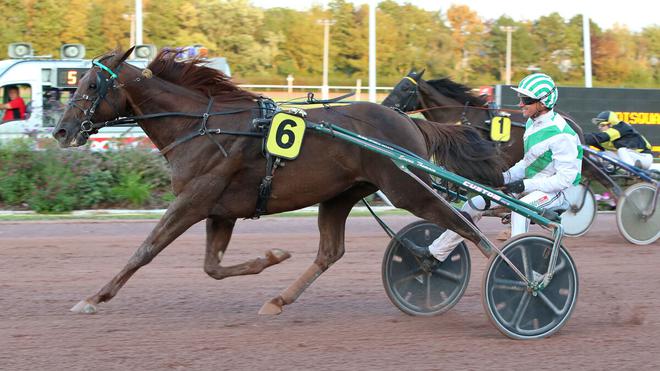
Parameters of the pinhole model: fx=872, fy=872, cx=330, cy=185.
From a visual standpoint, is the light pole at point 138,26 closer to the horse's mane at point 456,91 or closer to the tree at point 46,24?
the horse's mane at point 456,91

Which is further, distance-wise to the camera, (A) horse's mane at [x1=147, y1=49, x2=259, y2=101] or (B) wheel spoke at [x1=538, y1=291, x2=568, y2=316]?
(A) horse's mane at [x1=147, y1=49, x2=259, y2=101]

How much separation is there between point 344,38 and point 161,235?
31876 mm

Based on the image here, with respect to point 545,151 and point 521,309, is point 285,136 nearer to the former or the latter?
point 545,151

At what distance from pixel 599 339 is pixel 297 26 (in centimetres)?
3312

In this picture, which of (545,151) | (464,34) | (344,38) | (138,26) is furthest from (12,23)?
(545,151)

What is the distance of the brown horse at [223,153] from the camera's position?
520 cm

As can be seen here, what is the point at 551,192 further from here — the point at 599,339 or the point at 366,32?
the point at 366,32

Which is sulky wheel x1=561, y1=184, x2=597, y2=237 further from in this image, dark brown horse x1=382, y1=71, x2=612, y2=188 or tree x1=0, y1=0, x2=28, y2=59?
tree x1=0, y1=0, x2=28, y2=59

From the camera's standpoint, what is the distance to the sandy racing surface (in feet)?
14.7

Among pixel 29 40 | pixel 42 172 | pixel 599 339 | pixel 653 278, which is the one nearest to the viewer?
pixel 599 339

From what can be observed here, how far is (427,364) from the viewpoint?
4426mm

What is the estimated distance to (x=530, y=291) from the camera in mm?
4891

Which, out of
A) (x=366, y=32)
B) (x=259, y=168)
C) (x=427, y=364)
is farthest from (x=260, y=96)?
(x=366, y=32)

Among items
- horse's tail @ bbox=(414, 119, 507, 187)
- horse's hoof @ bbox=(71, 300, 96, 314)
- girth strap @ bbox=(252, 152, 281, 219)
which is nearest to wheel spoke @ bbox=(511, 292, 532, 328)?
horse's tail @ bbox=(414, 119, 507, 187)
